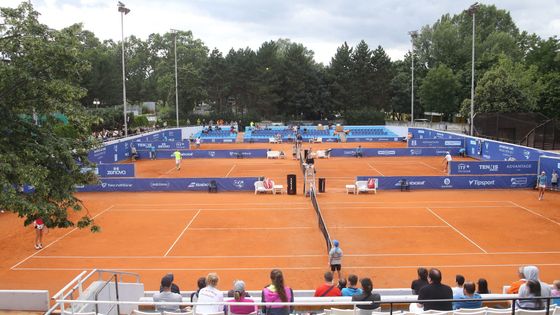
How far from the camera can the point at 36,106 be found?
12.4 meters

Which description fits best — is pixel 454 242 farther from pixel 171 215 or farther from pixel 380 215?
pixel 171 215

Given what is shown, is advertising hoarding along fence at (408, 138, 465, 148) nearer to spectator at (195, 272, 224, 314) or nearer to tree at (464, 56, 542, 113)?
tree at (464, 56, 542, 113)

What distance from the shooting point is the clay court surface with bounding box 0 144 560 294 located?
16906 millimetres

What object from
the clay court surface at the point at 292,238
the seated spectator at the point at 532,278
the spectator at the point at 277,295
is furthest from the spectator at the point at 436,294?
the clay court surface at the point at 292,238

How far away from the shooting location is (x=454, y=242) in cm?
2019

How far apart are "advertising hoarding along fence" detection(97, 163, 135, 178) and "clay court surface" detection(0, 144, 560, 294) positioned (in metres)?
3.78

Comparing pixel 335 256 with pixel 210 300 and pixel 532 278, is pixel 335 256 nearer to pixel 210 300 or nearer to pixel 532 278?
pixel 532 278

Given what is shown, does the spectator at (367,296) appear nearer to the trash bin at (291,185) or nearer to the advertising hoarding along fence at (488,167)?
the trash bin at (291,185)

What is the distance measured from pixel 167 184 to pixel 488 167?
23458 millimetres

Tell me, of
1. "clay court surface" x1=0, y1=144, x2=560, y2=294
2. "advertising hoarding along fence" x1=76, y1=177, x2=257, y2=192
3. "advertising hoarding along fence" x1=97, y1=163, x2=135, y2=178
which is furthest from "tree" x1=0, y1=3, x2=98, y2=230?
"advertising hoarding along fence" x1=97, y1=163, x2=135, y2=178

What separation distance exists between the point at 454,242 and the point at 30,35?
17.0 m

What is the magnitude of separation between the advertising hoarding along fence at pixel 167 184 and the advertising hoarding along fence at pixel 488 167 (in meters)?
15.8

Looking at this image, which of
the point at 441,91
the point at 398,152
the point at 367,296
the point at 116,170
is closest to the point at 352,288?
→ the point at 367,296

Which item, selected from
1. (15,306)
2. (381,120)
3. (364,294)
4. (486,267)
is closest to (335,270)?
(486,267)
